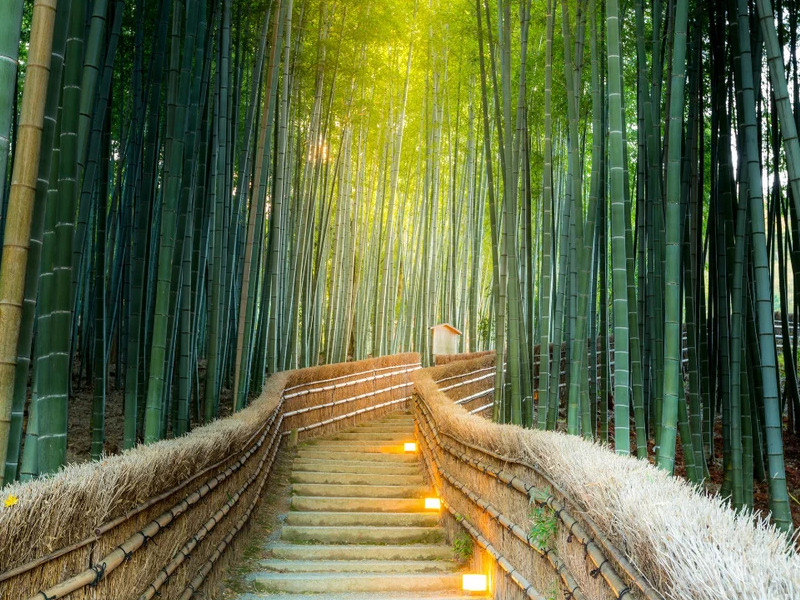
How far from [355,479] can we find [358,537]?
95cm

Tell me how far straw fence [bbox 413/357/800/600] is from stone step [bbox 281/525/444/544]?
0.22 metres

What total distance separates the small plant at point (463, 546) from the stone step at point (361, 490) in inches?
39.6

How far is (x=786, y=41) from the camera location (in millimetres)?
4871

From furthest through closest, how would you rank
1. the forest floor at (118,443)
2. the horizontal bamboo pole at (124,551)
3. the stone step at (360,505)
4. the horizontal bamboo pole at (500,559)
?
the forest floor at (118,443) < the stone step at (360,505) < the horizontal bamboo pole at (500,559) < the horizontal bamboo pole at (124,551)

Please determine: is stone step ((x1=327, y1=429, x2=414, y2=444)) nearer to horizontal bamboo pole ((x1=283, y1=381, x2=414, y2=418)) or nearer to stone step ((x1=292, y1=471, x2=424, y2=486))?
horizontal bamboo pole ((x1=283, y1=381, x2=414, y2=418))

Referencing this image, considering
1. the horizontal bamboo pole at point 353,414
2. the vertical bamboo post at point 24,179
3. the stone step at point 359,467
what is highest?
the vertical bamboo post at point 24,179

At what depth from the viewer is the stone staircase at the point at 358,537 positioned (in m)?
3.39

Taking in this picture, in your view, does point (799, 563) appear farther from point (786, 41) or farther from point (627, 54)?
point (627, 54)

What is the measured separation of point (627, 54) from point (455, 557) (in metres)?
3.86

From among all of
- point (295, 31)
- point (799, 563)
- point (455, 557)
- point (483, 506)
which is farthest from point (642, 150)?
point (295, 31)

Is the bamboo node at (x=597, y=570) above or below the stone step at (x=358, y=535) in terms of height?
above

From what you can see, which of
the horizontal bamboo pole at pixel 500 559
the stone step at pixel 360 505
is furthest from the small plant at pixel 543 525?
the stone step at pixel 360 505

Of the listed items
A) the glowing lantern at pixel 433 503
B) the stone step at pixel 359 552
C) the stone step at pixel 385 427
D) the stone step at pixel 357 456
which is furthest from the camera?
the stone step at pixel 385 427

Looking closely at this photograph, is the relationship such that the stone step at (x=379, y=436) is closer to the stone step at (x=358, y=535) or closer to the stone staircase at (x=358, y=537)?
the stone staircase at (x=358, y=537)
